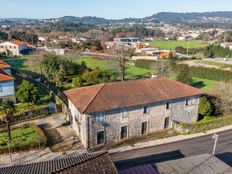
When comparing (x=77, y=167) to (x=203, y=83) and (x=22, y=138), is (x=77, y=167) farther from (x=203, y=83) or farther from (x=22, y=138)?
(x=203, y=83)

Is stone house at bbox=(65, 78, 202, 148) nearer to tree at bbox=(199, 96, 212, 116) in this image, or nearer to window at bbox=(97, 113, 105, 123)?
window at bbox=(97, 113, 105, 123)

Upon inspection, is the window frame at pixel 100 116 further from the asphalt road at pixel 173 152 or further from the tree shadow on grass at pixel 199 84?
the tree shadow on grass at pixel 199 84

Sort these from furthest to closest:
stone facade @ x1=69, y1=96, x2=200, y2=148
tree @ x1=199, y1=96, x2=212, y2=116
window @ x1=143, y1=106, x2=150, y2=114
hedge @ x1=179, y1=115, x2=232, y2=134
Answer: tree @ x1=199, y1=96, x2=212, y2=116
hedge @ x1=179, y1=115, x2=232, y2=134
window @ x1=143, y1=106, x2=150, y2=114
stone facade @ x1=69, y1=96, x2=200, y2=148

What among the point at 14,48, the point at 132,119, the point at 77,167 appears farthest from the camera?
the point at 14,48

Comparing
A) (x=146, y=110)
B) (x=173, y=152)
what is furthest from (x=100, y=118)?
(x=173, y=152)

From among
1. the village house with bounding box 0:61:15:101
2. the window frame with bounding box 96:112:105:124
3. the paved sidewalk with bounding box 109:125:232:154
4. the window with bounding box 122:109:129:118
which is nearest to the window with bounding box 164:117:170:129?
the paved sidewalk with bounding box 109:125:232:154
